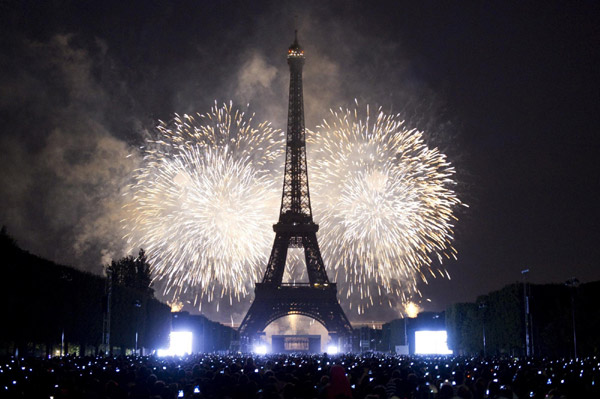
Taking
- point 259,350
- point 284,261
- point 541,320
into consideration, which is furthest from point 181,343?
point 541,320

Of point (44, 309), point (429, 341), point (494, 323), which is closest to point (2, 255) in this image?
point (44, 309)

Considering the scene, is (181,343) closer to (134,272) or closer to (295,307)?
(295,307)

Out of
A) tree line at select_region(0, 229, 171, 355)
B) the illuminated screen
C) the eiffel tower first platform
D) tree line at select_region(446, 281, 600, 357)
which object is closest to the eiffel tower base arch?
the eiffel tower first platform

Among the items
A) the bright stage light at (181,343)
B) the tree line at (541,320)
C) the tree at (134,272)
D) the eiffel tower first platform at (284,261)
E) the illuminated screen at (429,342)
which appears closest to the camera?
the tree line at (541,320)

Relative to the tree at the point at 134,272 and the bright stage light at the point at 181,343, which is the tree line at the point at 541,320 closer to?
the bright stage light at the point at 181,343

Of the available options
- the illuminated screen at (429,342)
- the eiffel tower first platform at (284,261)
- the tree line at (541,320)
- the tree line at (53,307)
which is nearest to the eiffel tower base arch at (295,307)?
the eiffel tower first platform at (284,261)

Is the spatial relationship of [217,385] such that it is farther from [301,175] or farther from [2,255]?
[301,175]

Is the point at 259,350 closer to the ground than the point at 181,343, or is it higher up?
closer to the ground

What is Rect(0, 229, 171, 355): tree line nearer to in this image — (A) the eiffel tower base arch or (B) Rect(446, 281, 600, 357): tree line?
(A) the eiffel tower base arch
